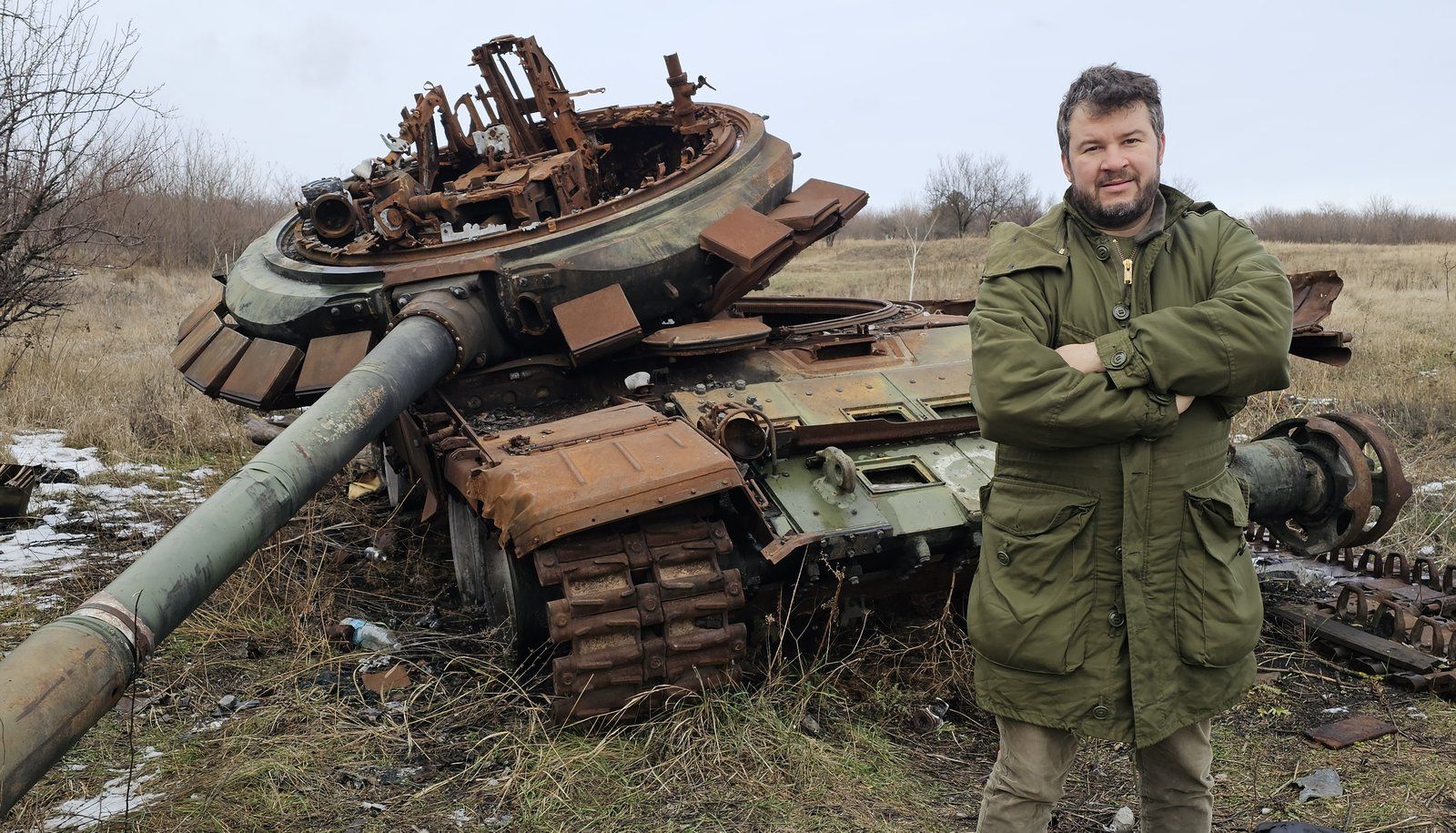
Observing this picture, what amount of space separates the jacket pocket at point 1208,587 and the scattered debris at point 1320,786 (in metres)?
1.68

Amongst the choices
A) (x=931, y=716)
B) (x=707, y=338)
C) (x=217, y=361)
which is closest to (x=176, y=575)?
(x=707, y=338)

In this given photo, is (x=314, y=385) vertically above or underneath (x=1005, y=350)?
underneath

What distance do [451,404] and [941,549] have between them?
2267 mm

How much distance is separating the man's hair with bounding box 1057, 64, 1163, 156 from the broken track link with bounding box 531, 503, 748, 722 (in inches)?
83.3

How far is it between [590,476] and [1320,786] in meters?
2.74

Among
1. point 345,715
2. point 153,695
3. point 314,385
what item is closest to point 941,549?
point 345,715

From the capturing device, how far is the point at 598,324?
17.7 feet

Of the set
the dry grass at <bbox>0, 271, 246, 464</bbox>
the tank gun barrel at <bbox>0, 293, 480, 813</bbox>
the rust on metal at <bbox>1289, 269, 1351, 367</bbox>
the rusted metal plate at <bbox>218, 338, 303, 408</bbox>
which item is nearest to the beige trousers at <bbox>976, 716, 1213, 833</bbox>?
the tank gun barrel at <bbox>0, 293, 480, 813</bbox>

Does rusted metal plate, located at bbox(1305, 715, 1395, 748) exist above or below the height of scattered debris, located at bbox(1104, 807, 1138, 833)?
below

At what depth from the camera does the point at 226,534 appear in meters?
3.31

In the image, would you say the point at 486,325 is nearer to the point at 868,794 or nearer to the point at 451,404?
the point at 451,404

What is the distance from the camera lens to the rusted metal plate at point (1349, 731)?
4.48 meters

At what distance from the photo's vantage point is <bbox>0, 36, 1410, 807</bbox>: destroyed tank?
4.20 meters

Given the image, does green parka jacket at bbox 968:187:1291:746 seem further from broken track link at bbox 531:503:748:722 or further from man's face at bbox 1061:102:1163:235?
broken track link at bbox 531:503:748:722
